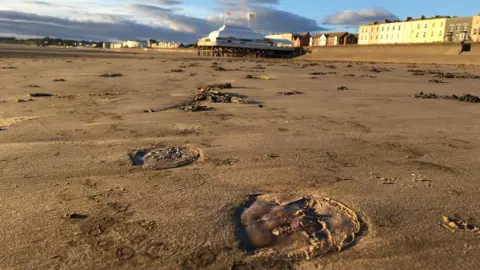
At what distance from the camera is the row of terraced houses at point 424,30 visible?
6862 cm

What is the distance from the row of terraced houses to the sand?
64873 millimetres

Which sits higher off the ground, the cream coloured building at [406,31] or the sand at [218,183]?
the cream coloured building at [406,31]

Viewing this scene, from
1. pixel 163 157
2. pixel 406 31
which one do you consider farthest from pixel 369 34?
pixel 163 157

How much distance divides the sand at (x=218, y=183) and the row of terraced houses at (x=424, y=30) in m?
64.9

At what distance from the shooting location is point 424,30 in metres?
78.8

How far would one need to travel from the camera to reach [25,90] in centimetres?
865

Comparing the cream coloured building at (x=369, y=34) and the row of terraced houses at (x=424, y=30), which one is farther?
the cream coloured building at (x=369, y=34)

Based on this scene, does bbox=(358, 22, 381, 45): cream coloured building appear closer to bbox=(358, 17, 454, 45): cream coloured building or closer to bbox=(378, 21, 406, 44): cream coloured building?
bbox=(358, 17, 454, 45): cream coloured building

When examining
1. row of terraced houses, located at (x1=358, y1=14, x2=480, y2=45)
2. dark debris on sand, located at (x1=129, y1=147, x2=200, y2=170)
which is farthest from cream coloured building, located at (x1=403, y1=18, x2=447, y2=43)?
dark debris on sand, located at (x1=129, y1=147, x2=200, y2=170)

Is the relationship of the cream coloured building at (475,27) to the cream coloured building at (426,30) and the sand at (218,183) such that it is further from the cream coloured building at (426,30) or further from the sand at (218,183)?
the sand at (218,183)

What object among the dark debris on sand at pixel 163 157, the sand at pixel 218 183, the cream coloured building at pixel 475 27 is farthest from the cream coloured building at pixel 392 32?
the dark debris on sand at pixel 163 157

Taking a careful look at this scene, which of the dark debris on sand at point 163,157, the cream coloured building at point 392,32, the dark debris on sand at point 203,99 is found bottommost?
the dark debris on sand at point 163,157

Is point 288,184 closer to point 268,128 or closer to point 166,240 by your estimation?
point 166,240

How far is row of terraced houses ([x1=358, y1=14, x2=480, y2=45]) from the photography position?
225 ft
